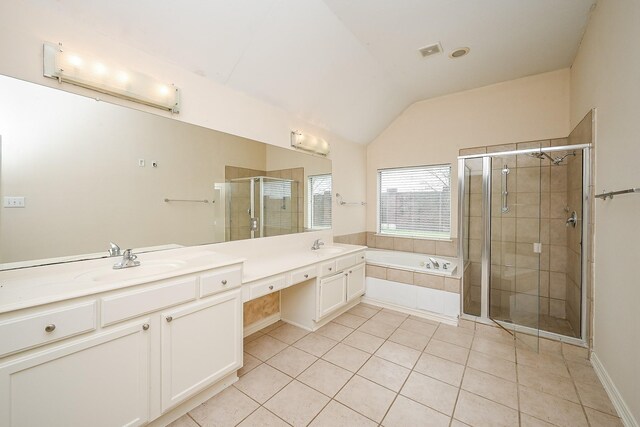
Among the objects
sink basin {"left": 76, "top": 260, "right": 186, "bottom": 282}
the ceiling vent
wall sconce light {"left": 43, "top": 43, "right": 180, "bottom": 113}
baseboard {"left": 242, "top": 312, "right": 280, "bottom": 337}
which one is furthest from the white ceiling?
baseboard {"left": 242, "top": 312, "right": 280, "bottom": 337}

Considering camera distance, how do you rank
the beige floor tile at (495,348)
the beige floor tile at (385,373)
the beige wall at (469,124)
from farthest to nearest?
1. the beige wall at (469,124)
2. the beige floor tile at (495,348)
3. the beige floor tile at (385,373)

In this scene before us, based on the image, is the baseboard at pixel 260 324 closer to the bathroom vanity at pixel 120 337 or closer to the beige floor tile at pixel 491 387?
the bathroom vanity at pixel 120 337

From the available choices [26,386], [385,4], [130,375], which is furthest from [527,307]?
[26,386]

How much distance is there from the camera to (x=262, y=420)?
1517 mm

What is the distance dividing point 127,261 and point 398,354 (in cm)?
214

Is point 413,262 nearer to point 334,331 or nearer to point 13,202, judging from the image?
point 334,331

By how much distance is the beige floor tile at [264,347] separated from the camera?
219 centimetres

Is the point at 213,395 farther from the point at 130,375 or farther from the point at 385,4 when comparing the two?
the point at 385,4

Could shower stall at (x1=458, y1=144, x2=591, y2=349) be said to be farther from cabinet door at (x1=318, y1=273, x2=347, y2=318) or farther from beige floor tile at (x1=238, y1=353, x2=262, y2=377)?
beige floor tile at (x1=238, y1=353, x2=262, y2=377)

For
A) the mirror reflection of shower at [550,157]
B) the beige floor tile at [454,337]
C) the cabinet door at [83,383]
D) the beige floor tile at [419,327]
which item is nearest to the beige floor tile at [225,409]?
the cabinet door at [83,383]

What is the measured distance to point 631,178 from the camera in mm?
1517

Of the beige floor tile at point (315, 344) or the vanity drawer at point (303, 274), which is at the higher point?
the vanity drawer at point (303, 274)

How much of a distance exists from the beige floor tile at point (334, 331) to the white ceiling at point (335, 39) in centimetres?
227

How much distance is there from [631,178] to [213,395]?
113 inches
